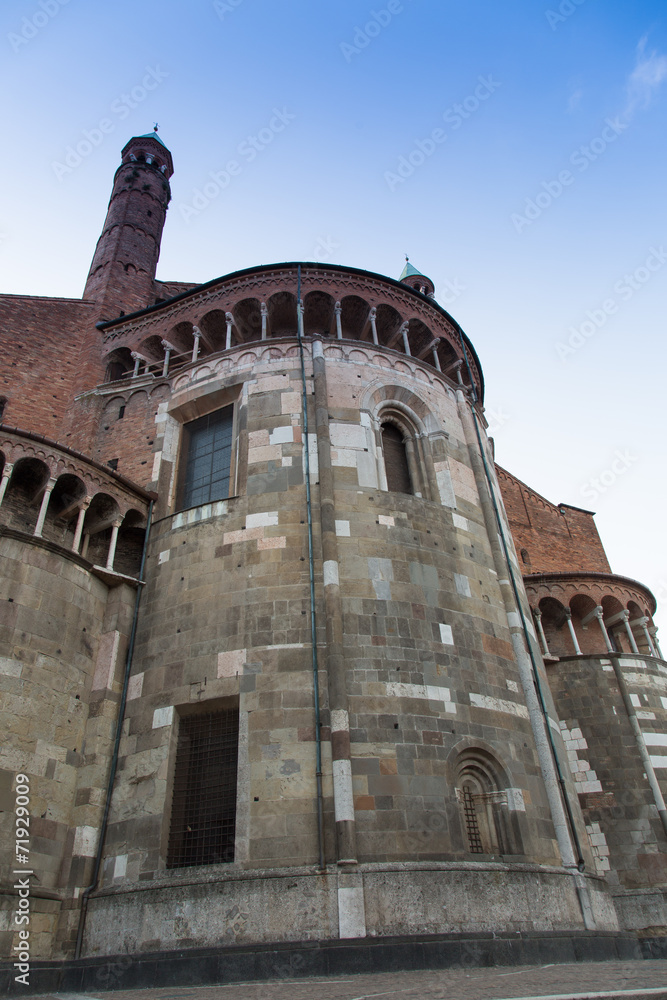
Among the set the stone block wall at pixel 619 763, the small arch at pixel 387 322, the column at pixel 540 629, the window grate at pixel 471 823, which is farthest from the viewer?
the column at pixel 540 629

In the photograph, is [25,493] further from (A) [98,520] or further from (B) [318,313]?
(B) [318,313]

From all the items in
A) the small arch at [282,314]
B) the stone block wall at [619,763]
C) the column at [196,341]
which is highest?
the small arch at [282,314]

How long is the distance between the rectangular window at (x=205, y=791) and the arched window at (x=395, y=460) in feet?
20.4

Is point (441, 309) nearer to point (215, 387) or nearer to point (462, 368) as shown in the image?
point (462, 368)

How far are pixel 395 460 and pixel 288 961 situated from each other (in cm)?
988

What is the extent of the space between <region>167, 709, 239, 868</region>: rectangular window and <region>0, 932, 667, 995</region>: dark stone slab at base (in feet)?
4.59

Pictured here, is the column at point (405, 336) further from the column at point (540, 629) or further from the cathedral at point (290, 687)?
the column at point (540, 629)

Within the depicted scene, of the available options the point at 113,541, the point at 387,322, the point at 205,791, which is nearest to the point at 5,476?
the point at 113,541

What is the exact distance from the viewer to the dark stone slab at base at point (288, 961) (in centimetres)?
906

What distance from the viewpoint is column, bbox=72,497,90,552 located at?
1316cm

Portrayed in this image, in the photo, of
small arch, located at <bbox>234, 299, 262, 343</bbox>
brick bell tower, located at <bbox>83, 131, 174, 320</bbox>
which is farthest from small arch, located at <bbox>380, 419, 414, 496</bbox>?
brick bell tower, located at <bbox>83, 131, 174, 320</bbox>

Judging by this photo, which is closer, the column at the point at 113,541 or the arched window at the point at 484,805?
the arched window at the point at 484,805

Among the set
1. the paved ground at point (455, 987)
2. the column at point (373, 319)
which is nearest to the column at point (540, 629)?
the column at point (373, 319)

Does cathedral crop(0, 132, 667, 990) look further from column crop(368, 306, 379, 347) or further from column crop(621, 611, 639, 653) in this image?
column crop(621, 611, 639, 653)
